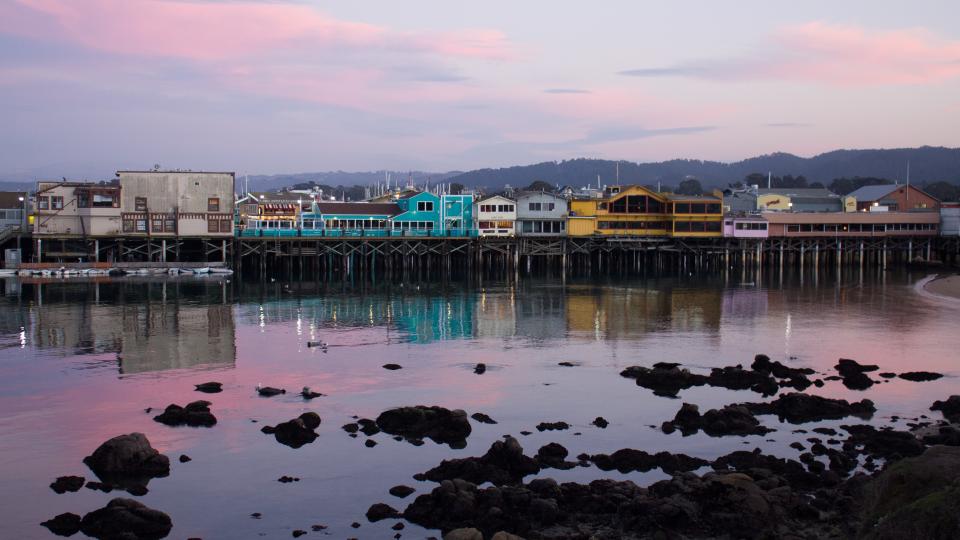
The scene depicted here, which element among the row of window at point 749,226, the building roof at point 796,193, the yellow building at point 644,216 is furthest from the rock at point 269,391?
the building roof at point 796,193

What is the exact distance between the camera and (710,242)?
78.7 meters

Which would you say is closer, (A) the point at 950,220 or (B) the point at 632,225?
(B) the point at 632,225

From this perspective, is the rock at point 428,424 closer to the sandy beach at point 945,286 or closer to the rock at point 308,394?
the rock at point 308,394

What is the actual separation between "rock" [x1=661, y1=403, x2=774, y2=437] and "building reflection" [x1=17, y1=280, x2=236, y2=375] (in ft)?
54.4

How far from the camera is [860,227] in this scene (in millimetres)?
81938

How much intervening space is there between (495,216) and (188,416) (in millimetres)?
51929

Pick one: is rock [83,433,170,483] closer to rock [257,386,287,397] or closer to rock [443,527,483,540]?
rock [257,386,287,397]

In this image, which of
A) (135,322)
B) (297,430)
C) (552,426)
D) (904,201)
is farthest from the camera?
(904,201)

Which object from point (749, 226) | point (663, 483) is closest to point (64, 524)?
point (663, 483)

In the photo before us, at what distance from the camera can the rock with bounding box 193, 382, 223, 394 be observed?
27.4m

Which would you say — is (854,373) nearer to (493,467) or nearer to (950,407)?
(950,407)

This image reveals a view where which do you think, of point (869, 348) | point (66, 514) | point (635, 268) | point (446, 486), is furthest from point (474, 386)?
point (635, 268)

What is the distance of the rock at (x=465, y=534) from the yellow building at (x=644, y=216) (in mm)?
61179

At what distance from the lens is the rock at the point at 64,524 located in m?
16.6
